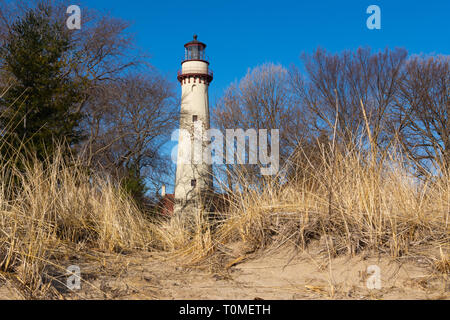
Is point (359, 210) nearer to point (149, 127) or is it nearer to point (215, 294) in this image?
point (215, 294)

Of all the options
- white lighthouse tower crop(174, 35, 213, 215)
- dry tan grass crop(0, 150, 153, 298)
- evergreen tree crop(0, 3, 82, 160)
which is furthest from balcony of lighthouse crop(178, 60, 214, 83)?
dry tan grass crop(0, 150, 153, 298)

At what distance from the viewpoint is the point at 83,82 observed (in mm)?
13977

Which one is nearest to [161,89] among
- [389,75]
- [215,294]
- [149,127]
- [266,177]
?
[149,127]

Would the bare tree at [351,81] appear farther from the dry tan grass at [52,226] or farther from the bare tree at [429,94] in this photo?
the dry tan grass at [52,226]

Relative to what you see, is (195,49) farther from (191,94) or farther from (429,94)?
(429,94)

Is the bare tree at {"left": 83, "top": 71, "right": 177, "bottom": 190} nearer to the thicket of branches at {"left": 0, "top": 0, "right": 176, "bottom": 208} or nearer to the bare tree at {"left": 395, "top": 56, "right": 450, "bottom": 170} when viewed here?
the thicket of branches at {"left": 0, "top": 0, "right": 176, "bottom": 208}

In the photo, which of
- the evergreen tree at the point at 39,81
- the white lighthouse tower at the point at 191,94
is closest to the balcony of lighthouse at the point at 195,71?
the white lighthouse tower at the point at 191,94

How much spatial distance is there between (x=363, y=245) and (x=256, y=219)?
32.1 inches

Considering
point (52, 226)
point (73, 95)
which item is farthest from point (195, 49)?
point (52, 226)

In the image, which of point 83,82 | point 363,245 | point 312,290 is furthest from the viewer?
point 83,82

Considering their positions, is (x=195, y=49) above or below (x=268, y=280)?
above

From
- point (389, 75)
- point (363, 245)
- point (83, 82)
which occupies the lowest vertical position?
point (363, 245)

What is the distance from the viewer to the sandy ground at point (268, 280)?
75.4 inches

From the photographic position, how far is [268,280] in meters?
2.28
